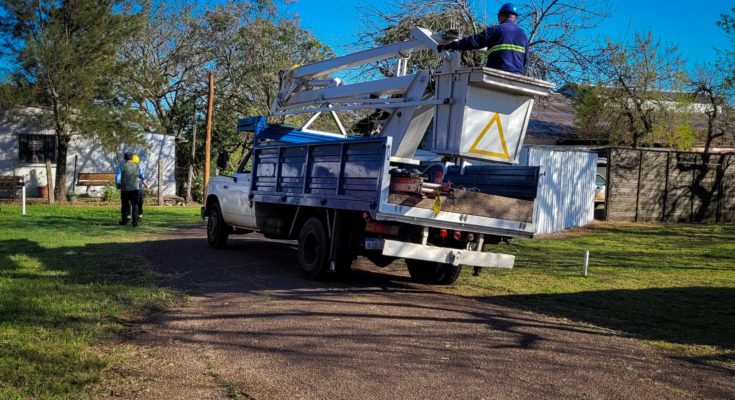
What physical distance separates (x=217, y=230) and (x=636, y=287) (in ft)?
24.6

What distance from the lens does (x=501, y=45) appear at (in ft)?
28.5

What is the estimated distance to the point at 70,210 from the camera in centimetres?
2328

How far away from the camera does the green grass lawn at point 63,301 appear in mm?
5070

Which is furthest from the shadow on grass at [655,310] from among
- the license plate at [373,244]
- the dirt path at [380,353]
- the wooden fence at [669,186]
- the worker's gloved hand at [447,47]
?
the wooden fence at [669,186]

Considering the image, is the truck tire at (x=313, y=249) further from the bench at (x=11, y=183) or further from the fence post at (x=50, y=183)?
the bench at (x=11, y=183)

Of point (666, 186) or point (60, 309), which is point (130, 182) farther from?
point (666, 186)

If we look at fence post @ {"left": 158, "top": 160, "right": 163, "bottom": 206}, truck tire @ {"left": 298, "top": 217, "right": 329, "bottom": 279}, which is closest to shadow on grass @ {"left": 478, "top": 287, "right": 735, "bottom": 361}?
truck tire @ {"left": 298, "top": 217, "right": 329, "bottom": 279}

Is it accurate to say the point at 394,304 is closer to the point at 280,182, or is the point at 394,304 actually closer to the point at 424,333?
the point at 424,333

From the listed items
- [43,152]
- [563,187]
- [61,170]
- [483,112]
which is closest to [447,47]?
[483,112]

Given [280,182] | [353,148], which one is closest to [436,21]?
[280,182]

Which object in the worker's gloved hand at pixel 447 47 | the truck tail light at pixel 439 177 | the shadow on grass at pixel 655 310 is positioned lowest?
the shadow on grass at pixel 655 310

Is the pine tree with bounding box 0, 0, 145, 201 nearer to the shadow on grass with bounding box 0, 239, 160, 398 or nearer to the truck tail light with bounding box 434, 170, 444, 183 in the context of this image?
the shadow on grass with bounding box 0, 239, 160, 398

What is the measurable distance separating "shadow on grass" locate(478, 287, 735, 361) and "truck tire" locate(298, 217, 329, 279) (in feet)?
7.12

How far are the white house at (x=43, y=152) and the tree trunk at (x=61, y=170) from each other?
501 millimetres
